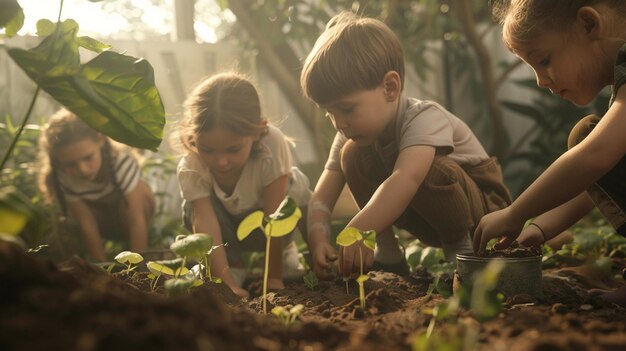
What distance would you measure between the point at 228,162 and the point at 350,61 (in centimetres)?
67

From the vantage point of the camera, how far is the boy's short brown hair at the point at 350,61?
7.35 feet

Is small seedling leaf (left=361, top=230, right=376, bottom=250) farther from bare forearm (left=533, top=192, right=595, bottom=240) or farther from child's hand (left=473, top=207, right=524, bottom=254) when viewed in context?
bare forearm (left=533, top=192, right=595, bottom=240)

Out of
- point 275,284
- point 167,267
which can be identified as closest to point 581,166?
point 167,267

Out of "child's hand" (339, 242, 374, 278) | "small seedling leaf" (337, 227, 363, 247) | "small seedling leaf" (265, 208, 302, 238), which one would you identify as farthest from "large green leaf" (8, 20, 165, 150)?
"child's hand" (339, 242, 374, 278)

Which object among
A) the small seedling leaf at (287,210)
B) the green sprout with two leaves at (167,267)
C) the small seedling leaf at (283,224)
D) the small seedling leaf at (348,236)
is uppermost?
the small seedling leaf at (287,210)

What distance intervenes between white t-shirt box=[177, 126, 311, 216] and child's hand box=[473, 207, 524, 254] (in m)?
1.13

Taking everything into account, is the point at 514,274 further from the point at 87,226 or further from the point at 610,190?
the point at 87,226

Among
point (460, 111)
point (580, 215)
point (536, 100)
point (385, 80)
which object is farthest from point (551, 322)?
point (460, 111)

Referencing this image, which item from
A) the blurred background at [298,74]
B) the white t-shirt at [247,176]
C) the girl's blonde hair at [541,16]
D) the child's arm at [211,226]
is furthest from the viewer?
the blurred background at [298,74]

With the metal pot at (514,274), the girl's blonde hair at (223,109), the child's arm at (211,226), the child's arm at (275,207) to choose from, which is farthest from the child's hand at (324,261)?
the girl's blonde hair at (223,109)

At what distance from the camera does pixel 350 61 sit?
224 cm

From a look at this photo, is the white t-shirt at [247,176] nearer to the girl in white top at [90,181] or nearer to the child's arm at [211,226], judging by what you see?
the child's arm at [211,226]

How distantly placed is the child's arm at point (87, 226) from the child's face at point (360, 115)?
1.81 meters

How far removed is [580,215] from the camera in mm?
1961
